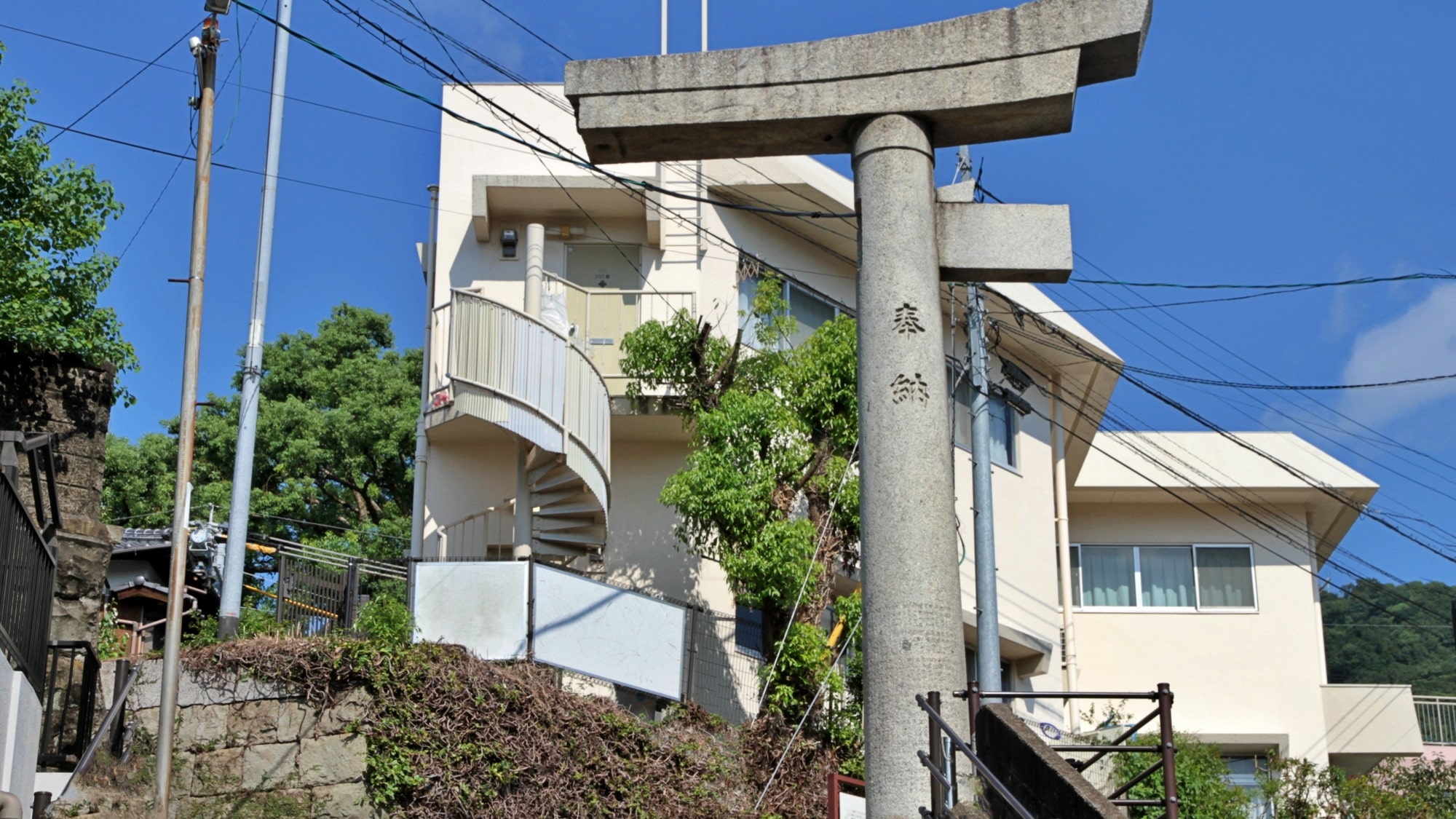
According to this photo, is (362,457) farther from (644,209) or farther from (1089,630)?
(1089,630)

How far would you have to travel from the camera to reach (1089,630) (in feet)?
84.6

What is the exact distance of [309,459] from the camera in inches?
1062

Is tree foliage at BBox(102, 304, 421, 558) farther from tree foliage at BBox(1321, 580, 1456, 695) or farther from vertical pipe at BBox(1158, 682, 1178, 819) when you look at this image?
tree foliage at BBox(1321, 580, 1456, 695)

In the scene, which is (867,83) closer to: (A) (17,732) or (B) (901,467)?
(B) (901,467)

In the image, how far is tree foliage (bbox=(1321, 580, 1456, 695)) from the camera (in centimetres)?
4103

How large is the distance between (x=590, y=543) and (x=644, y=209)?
459cm

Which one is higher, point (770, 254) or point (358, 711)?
point (770, 254)

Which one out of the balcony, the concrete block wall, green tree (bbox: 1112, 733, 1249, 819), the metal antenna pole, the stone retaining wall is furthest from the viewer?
the balcony

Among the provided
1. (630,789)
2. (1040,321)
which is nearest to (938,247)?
(630,789)

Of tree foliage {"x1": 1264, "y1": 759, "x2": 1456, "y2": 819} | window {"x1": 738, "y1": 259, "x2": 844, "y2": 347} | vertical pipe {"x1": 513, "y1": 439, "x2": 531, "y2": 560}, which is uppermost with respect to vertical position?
window {"x1": 738, "y1": 259, "x2": 844, "y2": 347}

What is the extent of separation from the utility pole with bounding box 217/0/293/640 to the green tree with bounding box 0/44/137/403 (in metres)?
1.64

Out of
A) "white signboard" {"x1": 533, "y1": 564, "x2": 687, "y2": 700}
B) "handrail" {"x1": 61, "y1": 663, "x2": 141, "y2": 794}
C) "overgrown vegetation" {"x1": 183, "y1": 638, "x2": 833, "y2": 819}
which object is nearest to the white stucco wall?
"white signboard" {"x1": 533, "y1": 564, "x2": 687, "y2": 700}

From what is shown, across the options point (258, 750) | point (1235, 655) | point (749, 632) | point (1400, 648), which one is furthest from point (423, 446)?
point (1400, 648)

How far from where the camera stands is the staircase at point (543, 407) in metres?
16.2
